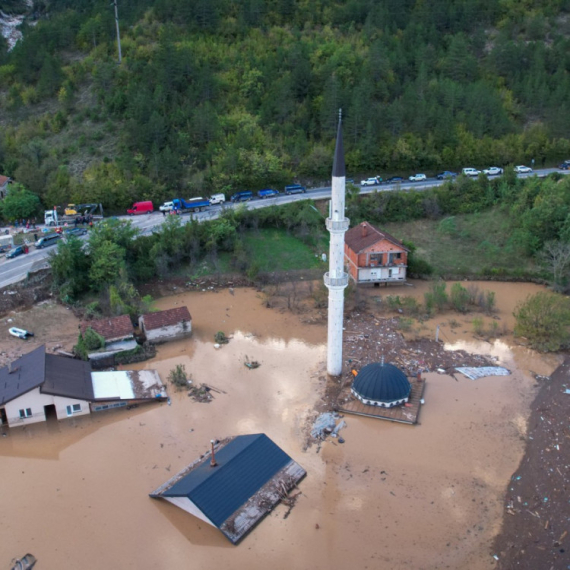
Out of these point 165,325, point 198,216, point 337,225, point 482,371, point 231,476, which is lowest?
point 482,371

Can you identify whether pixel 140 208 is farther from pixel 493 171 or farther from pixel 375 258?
pixel 493 171

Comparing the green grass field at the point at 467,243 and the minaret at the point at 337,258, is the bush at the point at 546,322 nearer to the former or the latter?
the green grass field at the point at 467,243

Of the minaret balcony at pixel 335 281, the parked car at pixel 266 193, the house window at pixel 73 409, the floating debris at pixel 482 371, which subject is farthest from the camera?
the parked car at pixel 266 193

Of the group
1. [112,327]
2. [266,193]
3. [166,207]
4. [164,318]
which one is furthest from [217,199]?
[112,327]

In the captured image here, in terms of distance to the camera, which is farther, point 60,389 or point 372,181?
point 372,181

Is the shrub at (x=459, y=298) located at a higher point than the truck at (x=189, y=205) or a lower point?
lower

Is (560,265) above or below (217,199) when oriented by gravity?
below

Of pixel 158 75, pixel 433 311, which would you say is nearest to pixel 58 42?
pixel 158 75

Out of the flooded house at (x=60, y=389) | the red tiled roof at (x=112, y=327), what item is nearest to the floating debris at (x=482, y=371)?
the flooded house at (x=60, y=389)
